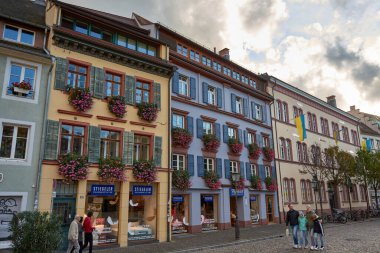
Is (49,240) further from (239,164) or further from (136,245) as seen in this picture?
(239,164)

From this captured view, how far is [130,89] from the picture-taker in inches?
733

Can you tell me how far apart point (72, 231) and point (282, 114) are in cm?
2574

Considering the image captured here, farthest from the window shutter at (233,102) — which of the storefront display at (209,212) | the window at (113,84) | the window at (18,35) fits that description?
the window at (18,35)

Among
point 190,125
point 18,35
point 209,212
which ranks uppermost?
point 18,35

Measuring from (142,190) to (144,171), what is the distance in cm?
122

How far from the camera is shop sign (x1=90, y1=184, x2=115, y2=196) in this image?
16170 mm

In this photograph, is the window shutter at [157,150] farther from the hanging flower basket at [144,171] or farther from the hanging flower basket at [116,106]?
the hanging flower basket at [116,106]

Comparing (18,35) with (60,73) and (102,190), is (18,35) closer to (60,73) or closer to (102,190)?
(60,73)

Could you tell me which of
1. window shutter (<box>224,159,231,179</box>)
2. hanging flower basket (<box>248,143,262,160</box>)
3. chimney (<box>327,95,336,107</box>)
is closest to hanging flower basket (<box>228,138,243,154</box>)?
window shutter (<box>224,159,231,179</box>)

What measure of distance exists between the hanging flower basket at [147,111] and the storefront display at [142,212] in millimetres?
3973

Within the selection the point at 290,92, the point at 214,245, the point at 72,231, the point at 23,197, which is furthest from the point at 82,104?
the point at 290,92

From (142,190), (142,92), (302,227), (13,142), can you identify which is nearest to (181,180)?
(142,190)

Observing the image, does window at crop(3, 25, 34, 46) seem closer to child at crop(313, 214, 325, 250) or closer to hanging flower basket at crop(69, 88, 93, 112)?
hanging flower basket at crop(69, 88, 93, 112)

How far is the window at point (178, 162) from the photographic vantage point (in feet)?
69.2
